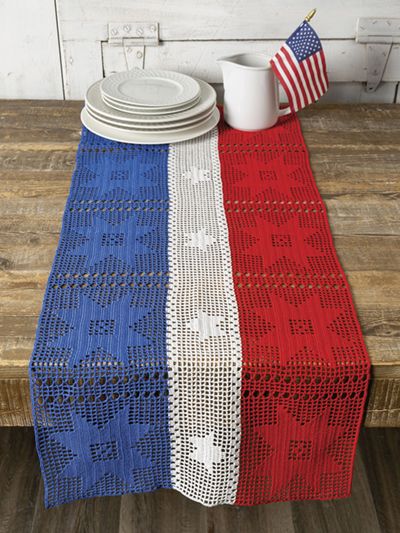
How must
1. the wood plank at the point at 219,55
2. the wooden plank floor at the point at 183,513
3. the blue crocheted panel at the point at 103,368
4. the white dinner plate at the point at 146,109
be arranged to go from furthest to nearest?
the wood plank at the point at 219,55 < the wooden plank floor at the point at 183,513 < the white dinner plate at the point at 146,109 < the blue crocheted panel at the point at 103,368

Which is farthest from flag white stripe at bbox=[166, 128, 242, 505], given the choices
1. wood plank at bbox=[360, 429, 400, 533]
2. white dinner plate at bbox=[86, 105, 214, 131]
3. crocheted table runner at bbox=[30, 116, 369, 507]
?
wood plank at bbox=[360, 429, 400, 533]

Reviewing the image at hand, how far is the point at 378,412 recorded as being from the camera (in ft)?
3.21

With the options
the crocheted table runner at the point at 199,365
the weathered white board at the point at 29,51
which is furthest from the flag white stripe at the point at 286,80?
the weathered white board at the point at 29,51

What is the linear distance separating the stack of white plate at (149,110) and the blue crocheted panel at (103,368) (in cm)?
32

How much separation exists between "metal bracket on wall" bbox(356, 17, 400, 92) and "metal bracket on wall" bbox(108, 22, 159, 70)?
0.48 meters

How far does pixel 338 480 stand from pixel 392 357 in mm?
219

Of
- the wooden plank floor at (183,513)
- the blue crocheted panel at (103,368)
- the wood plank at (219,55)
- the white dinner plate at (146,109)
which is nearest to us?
the blue crocheted panel at (103,368)

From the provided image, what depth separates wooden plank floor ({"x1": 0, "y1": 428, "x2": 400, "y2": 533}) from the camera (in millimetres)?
1449

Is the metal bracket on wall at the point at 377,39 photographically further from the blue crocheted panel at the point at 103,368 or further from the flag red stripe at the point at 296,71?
the blue crocheted panel at the point at 103,368

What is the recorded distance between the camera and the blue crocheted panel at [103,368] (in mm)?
914

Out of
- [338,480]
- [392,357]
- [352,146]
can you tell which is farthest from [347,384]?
[352,146]

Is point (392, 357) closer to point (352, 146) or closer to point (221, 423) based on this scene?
point (221, 423)

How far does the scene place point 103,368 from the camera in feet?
2.98

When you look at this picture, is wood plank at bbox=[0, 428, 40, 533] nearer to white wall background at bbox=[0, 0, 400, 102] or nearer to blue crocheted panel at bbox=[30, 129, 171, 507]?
blue crocheted panel at bbox=[30, 129, 171, 507]
